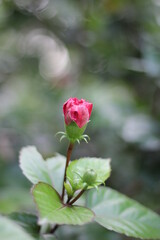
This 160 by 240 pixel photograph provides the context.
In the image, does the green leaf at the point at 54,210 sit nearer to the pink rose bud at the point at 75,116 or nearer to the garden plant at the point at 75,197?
the garden plant at the point at 75,197

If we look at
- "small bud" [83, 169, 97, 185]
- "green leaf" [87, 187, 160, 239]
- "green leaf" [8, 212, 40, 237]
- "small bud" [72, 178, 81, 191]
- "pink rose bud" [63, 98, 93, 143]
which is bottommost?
"green leaf" [8, 212, 40, 237]

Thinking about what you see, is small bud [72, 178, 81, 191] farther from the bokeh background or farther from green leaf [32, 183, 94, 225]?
the bokeh background

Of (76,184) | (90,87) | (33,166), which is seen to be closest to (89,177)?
(76,184)

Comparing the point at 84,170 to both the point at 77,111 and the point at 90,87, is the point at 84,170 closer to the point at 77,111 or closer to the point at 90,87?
the point at 77,111

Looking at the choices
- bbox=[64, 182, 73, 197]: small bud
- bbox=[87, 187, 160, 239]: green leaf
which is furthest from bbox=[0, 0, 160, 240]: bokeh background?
bbox=[64, 182, 73, 197]: small bud

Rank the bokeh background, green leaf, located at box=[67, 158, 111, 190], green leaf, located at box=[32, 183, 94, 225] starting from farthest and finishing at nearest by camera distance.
→ the bokeh background, green leaf, located at box=[67, 158, 111, 190], green leaf, located at box=[32, 183, 94, 225]

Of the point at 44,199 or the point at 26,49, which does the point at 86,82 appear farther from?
the point at 44,199

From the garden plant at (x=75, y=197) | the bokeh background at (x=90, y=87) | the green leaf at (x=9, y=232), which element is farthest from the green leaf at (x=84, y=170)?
the bokeh background at (x=90, y=87)
